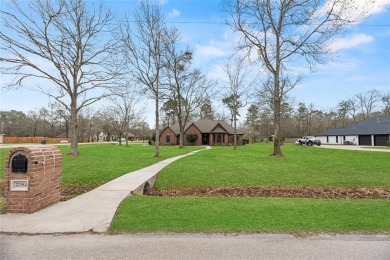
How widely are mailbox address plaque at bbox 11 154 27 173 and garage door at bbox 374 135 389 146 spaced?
55.0 metres

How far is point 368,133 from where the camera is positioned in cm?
5053

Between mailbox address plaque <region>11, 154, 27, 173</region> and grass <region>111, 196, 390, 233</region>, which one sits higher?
mailbox address plaque <region>11, 154, 27, 173</region>

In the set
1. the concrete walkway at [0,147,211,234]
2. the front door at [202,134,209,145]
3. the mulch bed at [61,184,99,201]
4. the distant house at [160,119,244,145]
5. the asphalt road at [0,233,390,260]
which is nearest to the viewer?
the asphalt road at [0,233,390,260]

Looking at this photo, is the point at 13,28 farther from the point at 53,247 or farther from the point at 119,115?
the point at 119,115

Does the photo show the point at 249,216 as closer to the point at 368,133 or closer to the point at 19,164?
the point at 19,164

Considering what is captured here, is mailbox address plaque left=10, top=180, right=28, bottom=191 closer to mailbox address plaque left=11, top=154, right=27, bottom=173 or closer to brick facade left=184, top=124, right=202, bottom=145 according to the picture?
mailbox address plaque left=11, top=154, right=27, bottom=173

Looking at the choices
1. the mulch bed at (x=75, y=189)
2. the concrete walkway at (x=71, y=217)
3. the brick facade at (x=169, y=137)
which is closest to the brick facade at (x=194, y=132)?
the brick facade at (x=169, y=137)

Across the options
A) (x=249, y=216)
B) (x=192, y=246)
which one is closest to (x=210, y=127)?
(x=249, y=216)

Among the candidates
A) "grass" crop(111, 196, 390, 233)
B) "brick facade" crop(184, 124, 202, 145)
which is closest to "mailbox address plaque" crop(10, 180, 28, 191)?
"grass" crop(111, 196, 390, 233)

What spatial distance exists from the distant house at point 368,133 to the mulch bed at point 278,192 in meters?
46.0

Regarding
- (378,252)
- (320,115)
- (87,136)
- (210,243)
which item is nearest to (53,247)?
(210,243)

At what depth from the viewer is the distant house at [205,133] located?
169 feet

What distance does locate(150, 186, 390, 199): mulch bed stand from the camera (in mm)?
8523

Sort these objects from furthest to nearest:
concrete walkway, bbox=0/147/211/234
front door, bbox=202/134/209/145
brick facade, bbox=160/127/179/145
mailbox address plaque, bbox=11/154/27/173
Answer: brick facade, bbox=160/127/179/145 < front door, bbox=202/134/209/145 < mailbox address plaque, bbox=11/154/27/173 < concrete walkway, bbox=0/147/211/234
